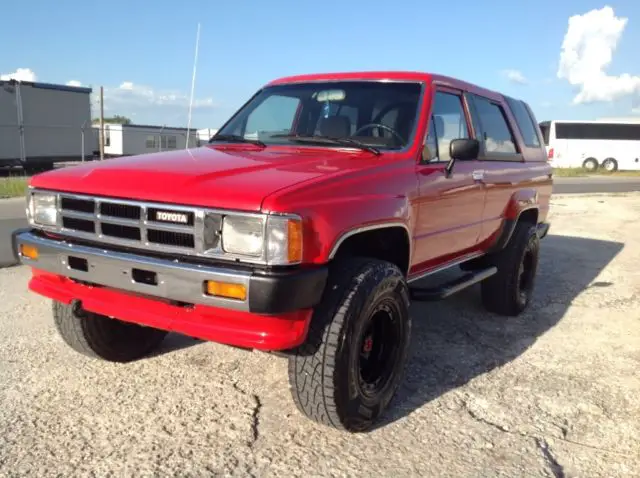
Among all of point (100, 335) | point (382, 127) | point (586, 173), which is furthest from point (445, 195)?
point (586, 173)

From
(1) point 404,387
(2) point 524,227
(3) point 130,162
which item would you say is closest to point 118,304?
(3) point 130,162

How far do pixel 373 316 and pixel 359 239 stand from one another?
1.44 ft

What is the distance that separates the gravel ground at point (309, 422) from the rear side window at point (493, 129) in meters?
1.55

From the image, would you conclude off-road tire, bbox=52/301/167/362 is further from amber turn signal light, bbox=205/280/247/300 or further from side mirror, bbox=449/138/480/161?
side mirror, bbox=449/138/480/161

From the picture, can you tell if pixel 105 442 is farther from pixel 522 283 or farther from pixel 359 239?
pixel 522 283

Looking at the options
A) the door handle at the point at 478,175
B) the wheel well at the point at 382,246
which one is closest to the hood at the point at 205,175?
the wheel well at the point at 382,246

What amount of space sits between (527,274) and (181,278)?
4.14 metres

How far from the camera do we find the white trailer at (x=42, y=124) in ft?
69.8

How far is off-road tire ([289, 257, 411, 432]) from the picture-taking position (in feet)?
9.66

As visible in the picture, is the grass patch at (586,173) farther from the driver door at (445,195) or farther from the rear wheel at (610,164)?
the driver door at (445,195)

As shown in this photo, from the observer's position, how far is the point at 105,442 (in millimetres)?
2959

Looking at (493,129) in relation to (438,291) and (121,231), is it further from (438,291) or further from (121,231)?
(121,231)

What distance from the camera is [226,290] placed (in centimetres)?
271

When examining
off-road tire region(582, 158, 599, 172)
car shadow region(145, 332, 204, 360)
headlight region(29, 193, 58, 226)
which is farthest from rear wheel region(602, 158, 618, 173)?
headlight region(29, 193, 58, 226)
